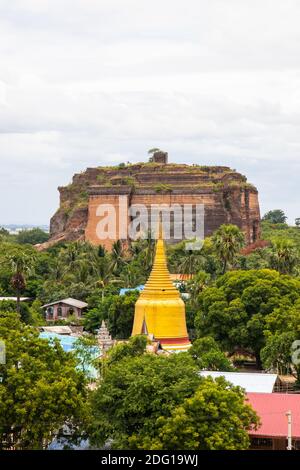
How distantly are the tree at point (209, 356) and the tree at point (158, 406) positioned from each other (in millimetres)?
9612

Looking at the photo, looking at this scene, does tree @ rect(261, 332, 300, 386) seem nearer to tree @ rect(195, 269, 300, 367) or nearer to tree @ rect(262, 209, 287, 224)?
tree @ rect(195, 269, 300, 367)

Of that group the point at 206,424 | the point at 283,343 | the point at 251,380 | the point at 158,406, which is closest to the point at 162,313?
the point at 283,343

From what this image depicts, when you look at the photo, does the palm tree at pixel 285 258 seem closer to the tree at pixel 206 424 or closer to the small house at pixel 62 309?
the small house at pixel 62 309

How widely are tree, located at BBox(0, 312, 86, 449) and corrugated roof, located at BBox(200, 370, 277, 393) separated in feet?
29.9

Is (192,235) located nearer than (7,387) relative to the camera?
No

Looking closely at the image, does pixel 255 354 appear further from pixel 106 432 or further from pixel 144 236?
pixel 144 236

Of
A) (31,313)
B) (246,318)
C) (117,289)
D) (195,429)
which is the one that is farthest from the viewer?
(117,289)

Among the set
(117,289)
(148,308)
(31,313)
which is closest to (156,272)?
(148,308)

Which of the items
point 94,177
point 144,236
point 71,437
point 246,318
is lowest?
point 71,437

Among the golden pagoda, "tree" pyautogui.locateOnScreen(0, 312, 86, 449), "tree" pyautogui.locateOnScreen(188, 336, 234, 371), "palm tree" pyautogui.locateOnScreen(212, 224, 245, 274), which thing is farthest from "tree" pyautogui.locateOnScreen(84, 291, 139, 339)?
"tree" pyautogui.locateOnScreen(0, 312, 86, 449)

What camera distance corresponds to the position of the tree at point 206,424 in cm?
2838

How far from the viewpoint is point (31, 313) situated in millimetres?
63438
